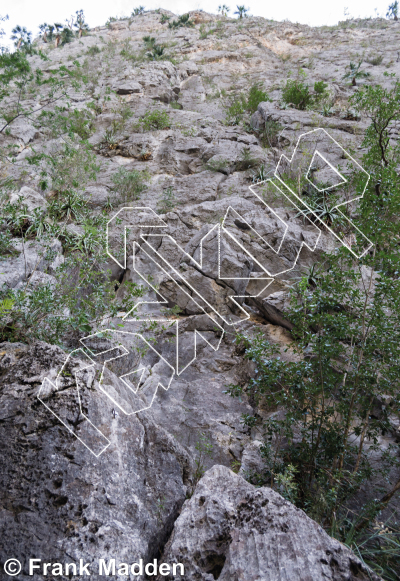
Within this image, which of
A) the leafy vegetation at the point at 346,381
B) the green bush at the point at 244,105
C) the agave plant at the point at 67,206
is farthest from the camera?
the green bush at the point at 244,105

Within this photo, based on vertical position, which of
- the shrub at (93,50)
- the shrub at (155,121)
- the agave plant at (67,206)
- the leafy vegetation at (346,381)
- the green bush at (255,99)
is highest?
the shrub at (93,50)

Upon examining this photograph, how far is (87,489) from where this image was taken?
256 centimetres

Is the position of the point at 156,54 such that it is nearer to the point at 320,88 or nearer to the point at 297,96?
the point at 297,96

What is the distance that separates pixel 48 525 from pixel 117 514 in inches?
19.7

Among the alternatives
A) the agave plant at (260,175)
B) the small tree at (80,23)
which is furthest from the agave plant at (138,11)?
the agave plant at (260,175)

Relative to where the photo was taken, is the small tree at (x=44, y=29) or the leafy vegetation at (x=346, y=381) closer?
the leafy vegetation at (x=346, y=381)

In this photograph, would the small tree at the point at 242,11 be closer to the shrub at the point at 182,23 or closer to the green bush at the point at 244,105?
the shrub at the point at 182,23

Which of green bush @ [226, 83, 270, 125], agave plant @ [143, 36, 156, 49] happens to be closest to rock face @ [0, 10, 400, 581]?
green bush @ [226, 83, 270, 125]

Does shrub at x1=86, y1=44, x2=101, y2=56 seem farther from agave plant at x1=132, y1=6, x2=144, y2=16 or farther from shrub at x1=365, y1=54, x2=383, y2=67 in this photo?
shrub at x1=365, y1=54, x2=383, y2=67

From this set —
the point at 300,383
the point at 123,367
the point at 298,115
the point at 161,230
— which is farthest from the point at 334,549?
the point at 298,115

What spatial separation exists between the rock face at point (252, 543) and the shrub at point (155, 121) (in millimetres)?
13314

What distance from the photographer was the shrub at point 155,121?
509 inches

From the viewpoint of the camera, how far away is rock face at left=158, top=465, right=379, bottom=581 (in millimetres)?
2008

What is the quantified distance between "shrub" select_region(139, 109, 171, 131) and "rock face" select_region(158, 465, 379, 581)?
1331 centimetres
